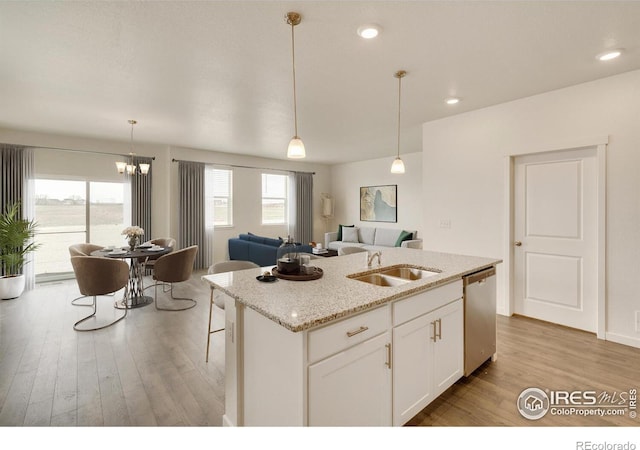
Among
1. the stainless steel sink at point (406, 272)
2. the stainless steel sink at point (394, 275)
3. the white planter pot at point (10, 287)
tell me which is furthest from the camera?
the white planter pot at point (10, 287)

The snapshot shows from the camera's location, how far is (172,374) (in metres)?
2.44

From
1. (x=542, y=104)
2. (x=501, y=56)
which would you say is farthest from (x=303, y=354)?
(x=542, y=104)

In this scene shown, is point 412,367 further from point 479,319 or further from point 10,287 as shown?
point 10,287

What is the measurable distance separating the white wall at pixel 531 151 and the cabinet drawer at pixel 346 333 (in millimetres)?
2868

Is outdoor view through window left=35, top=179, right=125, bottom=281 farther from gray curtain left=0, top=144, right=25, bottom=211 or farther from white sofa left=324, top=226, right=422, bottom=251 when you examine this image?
white sofa left=324, top=226, right=422, bottom=251

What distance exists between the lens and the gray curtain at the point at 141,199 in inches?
231

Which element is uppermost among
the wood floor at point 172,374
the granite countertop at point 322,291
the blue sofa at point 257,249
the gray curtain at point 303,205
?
the gray curtain at point 303,205

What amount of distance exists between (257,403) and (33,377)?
208 cm

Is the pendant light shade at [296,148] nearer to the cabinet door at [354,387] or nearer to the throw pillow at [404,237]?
the cabinet door at [354,387]

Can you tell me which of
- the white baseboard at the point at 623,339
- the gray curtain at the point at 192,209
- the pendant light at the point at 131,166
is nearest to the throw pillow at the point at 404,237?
the white baseboard at the point at 623,339

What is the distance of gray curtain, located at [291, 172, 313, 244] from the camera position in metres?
8.12

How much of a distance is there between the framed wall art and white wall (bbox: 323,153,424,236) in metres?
0.11

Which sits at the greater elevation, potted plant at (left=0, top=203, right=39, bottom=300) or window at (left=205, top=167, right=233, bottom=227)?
window at (left=205, top=167, right=233, bottom=227)

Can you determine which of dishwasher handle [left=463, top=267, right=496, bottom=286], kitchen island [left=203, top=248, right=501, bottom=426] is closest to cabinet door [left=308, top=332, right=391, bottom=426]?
kitchen island [left=203, top=248, right=501, bottom=426]
